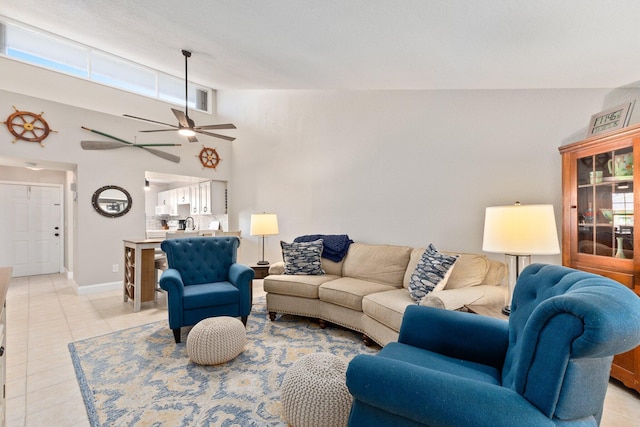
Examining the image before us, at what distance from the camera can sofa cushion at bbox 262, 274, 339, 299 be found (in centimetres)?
304

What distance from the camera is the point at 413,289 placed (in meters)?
2.50

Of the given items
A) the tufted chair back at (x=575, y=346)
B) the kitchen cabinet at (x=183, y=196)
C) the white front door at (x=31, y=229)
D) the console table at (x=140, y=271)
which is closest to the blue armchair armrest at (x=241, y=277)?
the console table at (x=140, y=271)

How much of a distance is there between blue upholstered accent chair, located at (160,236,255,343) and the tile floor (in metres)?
0.73

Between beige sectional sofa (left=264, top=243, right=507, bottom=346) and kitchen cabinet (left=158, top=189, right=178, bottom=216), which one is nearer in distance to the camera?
beige sectional sofa (left=264, top=243, right=507, bottom=346)

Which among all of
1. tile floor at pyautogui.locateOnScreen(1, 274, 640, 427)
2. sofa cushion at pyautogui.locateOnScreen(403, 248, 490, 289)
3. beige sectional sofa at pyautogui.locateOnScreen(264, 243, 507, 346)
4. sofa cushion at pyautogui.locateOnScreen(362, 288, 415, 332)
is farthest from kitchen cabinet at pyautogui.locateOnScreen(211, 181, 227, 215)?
sofa cushion at pyautogui.locateOnScreen(403, 248, 490, 289)

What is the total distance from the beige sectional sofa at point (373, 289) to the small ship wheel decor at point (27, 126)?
379 centimetres

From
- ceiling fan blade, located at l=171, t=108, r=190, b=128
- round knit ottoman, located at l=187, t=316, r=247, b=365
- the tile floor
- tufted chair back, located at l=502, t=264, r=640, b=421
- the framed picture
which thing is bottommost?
the tile floor

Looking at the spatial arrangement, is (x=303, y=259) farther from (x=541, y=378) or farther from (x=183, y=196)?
(x=183, y=196)

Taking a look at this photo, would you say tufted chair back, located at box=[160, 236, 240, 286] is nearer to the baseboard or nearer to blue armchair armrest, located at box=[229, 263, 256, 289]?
blue armchair armrest, located at box=[229, 263, 256, 289]

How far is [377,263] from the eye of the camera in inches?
127

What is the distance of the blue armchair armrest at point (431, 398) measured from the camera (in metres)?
0.83

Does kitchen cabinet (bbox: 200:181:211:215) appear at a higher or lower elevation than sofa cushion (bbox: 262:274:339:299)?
higher

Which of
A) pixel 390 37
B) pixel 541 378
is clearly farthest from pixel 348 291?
pixel 390 37

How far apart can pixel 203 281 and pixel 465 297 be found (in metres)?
2.60
